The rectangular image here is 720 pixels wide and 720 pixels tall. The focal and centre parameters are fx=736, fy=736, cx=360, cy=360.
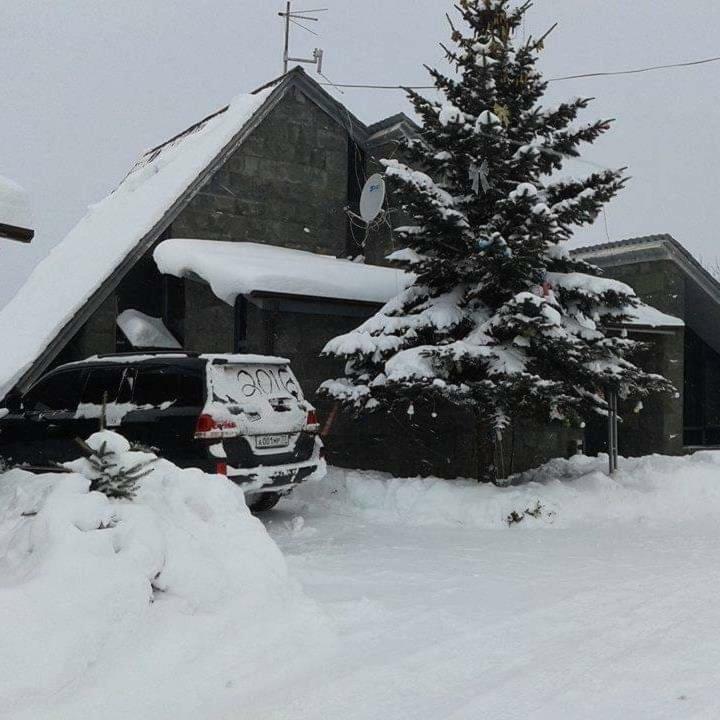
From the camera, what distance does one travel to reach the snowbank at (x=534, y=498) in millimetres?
8602

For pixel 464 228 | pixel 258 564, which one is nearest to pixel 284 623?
pixel 258 564

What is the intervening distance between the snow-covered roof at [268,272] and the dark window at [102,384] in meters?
2.42

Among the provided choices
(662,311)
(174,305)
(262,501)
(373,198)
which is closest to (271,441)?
(262,501)

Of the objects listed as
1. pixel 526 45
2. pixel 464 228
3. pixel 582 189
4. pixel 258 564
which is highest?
pixel 526 45

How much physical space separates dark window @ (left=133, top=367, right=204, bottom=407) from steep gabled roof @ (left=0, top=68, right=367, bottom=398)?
393cm

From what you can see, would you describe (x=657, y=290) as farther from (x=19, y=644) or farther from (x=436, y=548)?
(x=19, y=644)

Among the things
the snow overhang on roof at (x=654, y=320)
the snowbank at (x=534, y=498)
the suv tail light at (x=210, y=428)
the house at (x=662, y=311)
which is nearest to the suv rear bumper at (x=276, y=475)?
the suv tail light at (x=210, y=428)

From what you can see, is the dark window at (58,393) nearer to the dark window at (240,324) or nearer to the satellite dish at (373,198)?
the dark window at (240,324)

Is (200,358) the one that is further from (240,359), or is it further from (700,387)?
(700,387)

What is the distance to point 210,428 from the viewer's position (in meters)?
7.36

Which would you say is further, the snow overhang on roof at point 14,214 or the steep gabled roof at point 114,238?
the steep gabled roof at point 114,238

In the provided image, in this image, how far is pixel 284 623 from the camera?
4469 mm

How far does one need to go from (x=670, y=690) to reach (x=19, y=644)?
319 centimetres

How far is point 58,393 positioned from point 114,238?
4997mm
